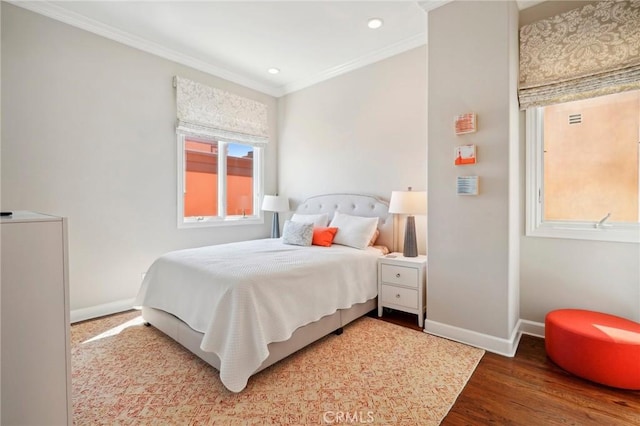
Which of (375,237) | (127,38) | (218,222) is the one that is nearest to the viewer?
(127,38)

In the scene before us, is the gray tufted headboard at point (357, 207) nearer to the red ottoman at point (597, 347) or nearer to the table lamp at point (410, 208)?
the table lamp at point (410, 208)

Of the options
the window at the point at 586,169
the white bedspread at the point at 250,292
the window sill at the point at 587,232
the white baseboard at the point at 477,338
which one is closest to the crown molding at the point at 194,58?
the window at the point at 586,169

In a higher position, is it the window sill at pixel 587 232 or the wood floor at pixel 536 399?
the window sill at pixel 587 232

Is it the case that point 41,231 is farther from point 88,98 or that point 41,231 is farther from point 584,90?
point 584,90

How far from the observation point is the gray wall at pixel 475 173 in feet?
7.07

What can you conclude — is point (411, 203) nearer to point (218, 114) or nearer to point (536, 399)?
point (536, 399)

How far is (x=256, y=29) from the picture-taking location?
2949mm

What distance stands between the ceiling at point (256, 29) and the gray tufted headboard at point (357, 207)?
167 cm

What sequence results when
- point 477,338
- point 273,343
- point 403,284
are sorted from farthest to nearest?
1. point 403,284
2. point 477,338
3. point 273,343

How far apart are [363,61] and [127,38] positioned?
8.55 feet

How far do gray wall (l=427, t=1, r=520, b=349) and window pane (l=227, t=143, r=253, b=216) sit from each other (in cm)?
276

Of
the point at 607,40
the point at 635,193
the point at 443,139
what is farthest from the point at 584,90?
the point at 443,139

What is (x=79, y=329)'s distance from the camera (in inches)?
102

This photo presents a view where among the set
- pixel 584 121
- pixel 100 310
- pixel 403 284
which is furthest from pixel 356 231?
pixel 100 310
